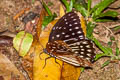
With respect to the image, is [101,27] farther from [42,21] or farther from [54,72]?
[54,72]

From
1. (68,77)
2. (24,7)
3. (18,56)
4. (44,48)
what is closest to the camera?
(68,77)

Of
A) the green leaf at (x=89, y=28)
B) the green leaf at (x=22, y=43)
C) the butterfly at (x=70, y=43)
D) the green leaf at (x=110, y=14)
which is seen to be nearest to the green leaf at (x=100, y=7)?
the green leaf at (x=110, y=14)

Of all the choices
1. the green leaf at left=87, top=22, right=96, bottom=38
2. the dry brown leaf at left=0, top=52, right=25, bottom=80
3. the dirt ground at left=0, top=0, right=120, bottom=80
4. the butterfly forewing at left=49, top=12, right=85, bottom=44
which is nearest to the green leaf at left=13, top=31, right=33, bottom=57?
the dirt ground at left=0, top=0, right=120, bottom=80

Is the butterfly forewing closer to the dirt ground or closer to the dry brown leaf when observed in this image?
the dirt ground

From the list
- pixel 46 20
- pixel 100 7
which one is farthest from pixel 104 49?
pixel 46 20

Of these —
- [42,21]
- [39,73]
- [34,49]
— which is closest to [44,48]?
[34,49]

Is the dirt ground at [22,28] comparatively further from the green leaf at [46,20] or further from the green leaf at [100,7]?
the green leaf at [46,20]

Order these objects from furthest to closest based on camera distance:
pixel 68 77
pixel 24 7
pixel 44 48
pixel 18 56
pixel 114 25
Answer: pixel 24 7 → pixel 114 25 → pixel 18 56 → pixel 44 48 → pixel 68 77

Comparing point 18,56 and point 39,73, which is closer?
point 39,73
